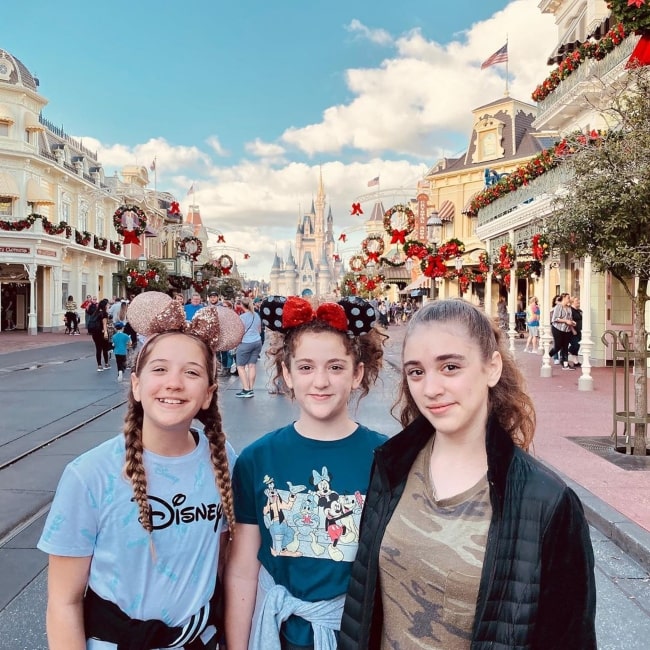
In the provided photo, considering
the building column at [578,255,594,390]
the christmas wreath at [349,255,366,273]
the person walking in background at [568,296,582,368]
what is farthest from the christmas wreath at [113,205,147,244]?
the christmas wreath at [349,255,366,273]

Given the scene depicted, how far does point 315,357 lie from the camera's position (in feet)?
6.54

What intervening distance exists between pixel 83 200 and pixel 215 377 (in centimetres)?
3996

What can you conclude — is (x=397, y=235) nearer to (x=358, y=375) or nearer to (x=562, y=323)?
(x=562, y=323)

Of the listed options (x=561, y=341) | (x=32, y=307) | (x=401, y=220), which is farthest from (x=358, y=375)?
(x=32, y=307)

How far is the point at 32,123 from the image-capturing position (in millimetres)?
30906

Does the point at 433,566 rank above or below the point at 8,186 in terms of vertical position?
below

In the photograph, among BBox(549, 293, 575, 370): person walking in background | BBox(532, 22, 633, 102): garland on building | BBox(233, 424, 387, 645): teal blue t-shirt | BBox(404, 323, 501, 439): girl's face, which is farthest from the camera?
BBox(549, 293, 575, 370): person walking in background

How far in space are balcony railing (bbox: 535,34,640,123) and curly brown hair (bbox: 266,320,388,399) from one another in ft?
32.0

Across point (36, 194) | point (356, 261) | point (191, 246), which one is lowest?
point (191, 246)

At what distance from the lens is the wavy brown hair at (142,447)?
1.78m

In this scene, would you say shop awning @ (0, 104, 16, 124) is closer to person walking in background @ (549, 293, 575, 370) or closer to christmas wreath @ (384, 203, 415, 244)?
christmas wreath @ (384, 203, 415, 244)

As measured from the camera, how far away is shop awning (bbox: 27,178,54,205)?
31.0 meters

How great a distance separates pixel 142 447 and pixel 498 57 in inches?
1066

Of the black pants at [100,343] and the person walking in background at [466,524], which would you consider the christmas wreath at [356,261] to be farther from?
the person walking in background at [466,524]
